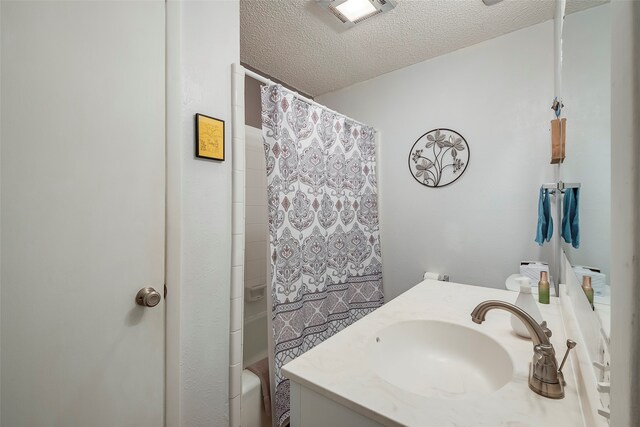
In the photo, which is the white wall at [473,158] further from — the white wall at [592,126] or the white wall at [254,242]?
the white wall at [254,242]

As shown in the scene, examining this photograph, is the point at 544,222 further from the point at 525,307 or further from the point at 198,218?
the point at 198,218

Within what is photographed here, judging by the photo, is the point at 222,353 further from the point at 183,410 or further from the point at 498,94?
the point at 498,94

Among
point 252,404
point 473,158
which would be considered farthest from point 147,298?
point 473,158

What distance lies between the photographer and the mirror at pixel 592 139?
1.57 ft

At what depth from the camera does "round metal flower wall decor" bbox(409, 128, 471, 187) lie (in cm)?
182

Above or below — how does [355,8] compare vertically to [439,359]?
above

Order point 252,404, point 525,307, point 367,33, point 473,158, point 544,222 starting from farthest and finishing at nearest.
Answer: point 473,158 → point 367,33 → point 544,222 → point 252,404 → point 525,307

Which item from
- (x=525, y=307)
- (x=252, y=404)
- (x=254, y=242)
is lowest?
(x=252, y=404)

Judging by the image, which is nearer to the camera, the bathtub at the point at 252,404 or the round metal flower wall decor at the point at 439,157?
the bathtub at the point at 252,404

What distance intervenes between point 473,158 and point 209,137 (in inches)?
63.5

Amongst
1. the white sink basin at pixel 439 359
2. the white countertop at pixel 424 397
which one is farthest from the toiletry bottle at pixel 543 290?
the white sink basin at pixel 439 359

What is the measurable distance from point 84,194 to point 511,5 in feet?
6.84

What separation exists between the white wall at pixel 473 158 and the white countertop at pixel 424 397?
761mm

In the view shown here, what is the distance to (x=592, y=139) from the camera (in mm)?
646
